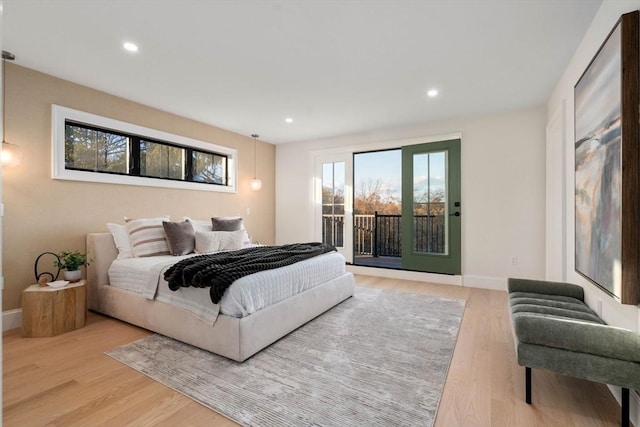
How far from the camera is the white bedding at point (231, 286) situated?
2523 millimetres

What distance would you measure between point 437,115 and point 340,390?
3.92 m

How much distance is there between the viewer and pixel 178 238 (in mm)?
3707

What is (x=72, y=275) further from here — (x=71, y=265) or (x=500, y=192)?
(x=500, y=192)

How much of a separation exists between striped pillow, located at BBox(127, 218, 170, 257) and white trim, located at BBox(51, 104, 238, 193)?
0.64m

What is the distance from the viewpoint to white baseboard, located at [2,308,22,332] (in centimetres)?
303

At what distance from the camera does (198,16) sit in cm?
242

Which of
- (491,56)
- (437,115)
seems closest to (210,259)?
(491,56)

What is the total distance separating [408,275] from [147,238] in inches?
149

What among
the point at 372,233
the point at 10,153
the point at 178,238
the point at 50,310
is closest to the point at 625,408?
the point at 178,238

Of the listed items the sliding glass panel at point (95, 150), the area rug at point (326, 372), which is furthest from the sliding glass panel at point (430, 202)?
the sliding glass panel at point (95, 150)

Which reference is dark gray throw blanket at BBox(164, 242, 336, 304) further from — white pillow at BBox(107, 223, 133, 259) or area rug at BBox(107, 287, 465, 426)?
white pillow at BBox(107, 223, 133, 259)

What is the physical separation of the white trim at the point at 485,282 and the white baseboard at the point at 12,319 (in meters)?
5.30

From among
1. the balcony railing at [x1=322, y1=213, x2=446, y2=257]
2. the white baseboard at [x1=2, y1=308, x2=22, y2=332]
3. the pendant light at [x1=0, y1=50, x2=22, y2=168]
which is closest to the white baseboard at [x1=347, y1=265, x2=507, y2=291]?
the balcony railing at [x1=322, y1=213, x2=446, y2=257]

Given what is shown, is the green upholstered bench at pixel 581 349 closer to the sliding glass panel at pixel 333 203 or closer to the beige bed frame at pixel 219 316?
the beige bed frame at pixel 219 316
